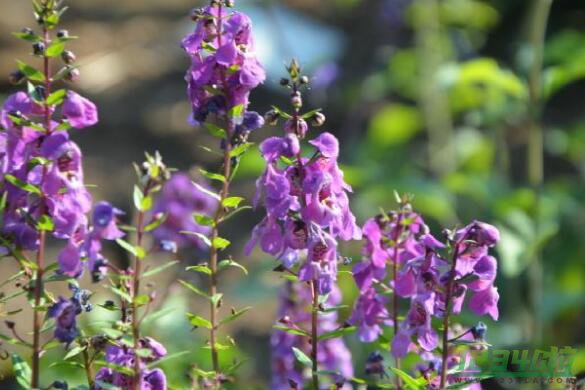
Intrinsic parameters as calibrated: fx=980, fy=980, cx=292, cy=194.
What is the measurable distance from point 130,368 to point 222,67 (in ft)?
1.78

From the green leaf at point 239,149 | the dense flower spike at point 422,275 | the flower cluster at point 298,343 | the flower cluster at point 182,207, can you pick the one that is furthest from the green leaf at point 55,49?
the flower cluster at point 182,207

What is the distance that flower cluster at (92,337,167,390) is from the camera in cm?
170

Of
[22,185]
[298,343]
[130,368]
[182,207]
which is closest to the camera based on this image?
[22,185]

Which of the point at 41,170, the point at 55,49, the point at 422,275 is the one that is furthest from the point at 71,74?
the point at 422,275

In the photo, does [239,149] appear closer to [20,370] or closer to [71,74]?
[71,74]

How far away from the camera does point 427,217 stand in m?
5.66

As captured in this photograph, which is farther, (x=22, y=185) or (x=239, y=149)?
(x=239, y=149)

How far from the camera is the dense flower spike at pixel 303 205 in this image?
5.41 feet

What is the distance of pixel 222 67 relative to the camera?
66.9 inches

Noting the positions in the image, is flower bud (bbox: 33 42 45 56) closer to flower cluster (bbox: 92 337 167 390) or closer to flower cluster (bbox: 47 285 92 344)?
flower cluster (bbox: 47 285 92 344)

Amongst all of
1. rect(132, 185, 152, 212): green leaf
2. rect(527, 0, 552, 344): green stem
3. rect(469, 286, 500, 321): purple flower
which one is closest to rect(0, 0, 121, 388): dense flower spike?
rect(132, 185, 152, 212): green leaf

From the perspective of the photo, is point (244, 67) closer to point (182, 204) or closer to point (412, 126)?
point (182, 204)

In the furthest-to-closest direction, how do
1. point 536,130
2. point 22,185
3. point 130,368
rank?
1. point 536,130
2. point 130,368
3. point 22,185

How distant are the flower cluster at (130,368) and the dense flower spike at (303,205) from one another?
251 millimetres
